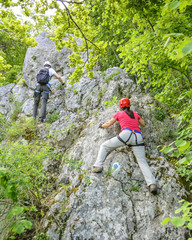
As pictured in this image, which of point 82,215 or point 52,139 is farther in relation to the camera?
point 52,139

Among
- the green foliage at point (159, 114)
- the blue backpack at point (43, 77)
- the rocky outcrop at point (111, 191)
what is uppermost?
the blue backpack at point (43, 77)

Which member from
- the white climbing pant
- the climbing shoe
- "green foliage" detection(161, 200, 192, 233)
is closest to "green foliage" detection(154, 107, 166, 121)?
the white climbing pant

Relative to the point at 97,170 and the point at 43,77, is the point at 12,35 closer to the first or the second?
the point at 43,77

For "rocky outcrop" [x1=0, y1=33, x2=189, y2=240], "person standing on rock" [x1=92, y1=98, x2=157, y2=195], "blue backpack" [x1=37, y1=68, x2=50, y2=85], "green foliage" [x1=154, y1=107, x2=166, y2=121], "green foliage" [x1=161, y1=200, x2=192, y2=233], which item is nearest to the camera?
"green foliage" [x1=161, y1=200, x2=192, y2=233]

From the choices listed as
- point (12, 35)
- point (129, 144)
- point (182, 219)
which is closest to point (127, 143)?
point (129, 144)

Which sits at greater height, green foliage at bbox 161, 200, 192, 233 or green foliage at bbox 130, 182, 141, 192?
green foliage at bbox 161, 200, 192, 233

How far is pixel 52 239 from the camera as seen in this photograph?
134 inches

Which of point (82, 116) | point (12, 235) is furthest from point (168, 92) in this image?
point (12, 235)

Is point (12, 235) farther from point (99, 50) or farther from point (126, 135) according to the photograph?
point (99, 50)

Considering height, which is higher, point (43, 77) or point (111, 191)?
point (43, 77)

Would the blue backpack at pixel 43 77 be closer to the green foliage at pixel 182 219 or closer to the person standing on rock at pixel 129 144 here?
the person standing on rock at pixel 129 144

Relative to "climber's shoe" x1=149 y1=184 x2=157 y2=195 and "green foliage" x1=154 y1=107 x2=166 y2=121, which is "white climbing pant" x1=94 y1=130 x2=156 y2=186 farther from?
"green foliage" x1=154 y1=107 x2=166 y2=121

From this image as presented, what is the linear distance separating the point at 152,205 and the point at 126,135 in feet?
5.68

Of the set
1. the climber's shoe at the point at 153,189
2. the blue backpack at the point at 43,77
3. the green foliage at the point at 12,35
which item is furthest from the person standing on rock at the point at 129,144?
the blue backpack at the point at 43,77
